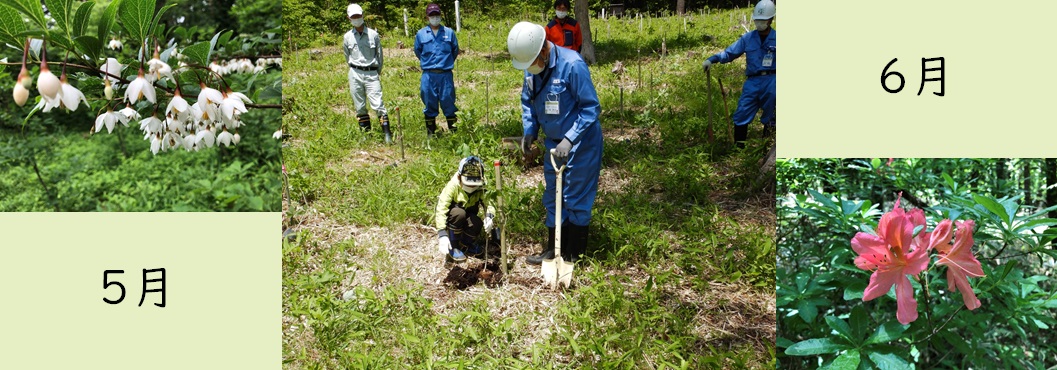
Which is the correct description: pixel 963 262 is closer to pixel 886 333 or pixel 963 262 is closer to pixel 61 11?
pixel 886 333

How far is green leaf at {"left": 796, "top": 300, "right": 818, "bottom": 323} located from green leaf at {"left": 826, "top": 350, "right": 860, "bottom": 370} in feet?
0.39

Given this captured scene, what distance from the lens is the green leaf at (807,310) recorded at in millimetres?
1409

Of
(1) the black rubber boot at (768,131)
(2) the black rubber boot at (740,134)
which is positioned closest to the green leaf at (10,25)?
(2) the black rubber boot at (740,134)

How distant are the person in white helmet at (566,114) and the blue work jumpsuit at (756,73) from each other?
1944mm

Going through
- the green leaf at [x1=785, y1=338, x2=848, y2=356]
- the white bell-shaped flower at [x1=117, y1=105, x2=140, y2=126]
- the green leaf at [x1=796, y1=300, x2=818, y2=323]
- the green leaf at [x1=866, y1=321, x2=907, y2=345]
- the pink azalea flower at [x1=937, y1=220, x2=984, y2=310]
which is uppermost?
the white bell-shaped flower at [x1=117, y1=105, x2=140, y2=126]

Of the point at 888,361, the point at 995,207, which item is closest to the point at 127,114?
the point at 888,361

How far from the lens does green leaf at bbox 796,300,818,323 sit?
1.41m

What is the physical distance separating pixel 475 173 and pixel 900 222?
211cm

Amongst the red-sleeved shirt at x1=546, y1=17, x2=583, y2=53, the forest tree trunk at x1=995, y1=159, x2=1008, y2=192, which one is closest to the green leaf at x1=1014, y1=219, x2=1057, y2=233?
the forest tree trunk at x1=995, y1=159, x2=1008, y2=192

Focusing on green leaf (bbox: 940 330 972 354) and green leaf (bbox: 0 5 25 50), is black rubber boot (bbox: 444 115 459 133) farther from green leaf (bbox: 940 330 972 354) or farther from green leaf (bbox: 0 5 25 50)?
green leaf (bbox: 940 330 972 354)

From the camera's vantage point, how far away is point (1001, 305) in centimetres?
149

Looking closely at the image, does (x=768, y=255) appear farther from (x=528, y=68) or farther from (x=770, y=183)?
(x=528, y=68)

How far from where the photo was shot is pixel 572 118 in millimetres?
2857

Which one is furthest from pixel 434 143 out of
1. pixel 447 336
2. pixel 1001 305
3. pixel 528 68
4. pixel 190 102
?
pixel 1001 305
